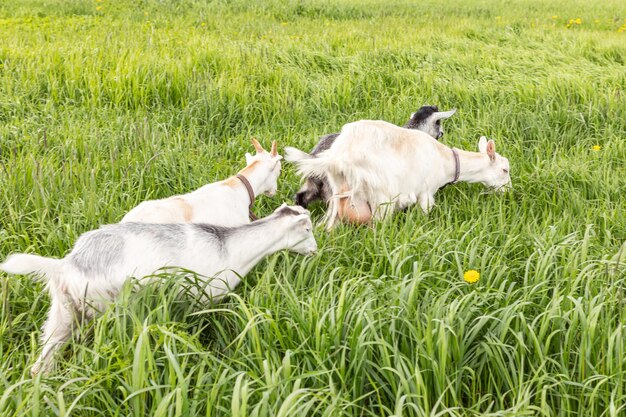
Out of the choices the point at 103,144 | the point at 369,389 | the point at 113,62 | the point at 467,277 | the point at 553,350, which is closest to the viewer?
the point at 369,389

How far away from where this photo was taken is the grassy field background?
235 centimetres

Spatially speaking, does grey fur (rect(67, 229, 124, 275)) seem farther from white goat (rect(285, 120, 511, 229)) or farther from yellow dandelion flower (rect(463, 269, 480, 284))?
yellow dandelion flower (rect(463, 269, 480, 284))

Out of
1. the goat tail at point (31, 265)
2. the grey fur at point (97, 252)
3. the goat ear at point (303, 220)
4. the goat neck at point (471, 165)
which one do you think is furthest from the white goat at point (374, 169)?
the goat tail at point (31, 265)

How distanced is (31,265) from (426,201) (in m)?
2.63

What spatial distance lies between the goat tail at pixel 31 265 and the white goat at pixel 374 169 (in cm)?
176

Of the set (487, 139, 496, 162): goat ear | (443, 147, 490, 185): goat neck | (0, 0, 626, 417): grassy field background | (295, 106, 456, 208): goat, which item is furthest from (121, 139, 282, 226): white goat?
(487, 139, 496, 162): goat ear

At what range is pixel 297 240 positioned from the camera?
10.9 ft

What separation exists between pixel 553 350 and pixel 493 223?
4.65 ft

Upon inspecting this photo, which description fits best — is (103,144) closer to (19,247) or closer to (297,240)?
(19,247)

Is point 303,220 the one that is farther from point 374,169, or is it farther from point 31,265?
point 31,265

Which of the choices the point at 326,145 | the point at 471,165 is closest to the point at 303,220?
the point at 326,145

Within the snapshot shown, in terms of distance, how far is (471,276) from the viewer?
307 centimetres

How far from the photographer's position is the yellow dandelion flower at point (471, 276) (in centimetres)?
305

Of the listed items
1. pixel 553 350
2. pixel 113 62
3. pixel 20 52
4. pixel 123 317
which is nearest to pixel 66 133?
pixel 113 62
